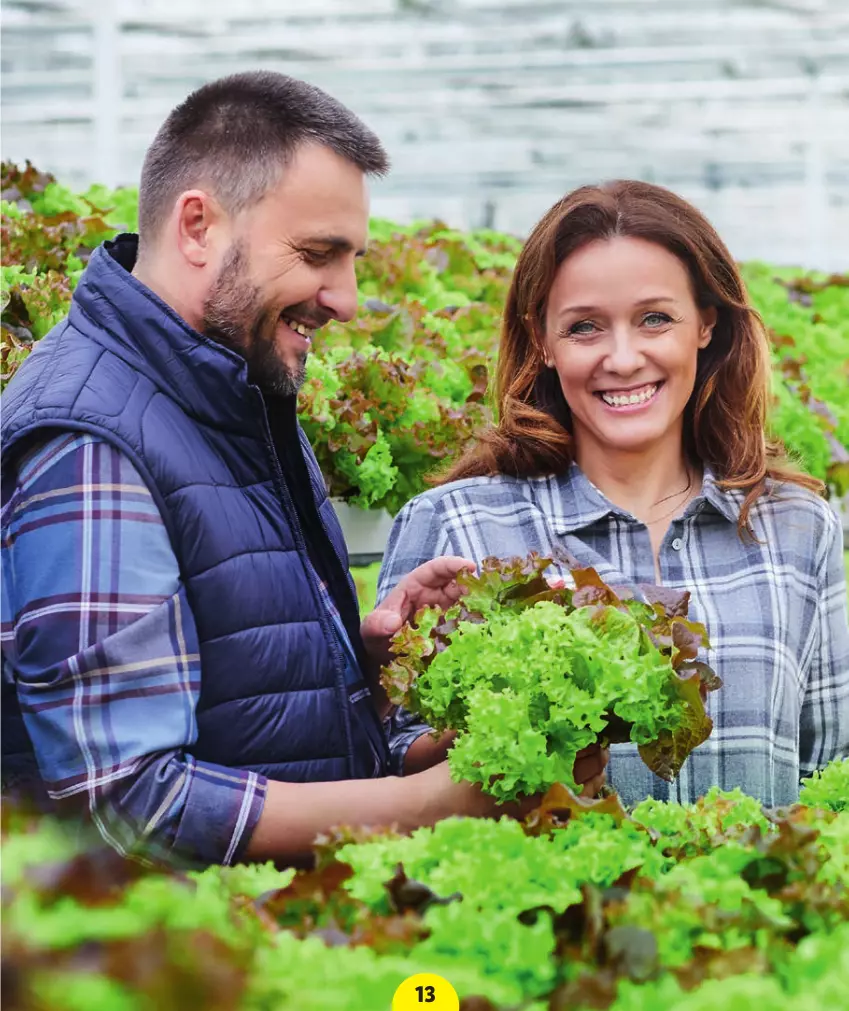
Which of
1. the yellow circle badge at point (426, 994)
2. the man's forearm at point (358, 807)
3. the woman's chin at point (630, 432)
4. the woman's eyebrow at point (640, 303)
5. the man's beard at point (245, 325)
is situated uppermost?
the woman's eyebrow at point (640, 303)

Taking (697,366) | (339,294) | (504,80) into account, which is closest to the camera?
(339,294)

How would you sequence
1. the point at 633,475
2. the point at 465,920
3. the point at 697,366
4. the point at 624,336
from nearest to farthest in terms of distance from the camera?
1. the point at 465,920
2. the point at 624,336
3. the point at 633,475
4. the point at 697,366

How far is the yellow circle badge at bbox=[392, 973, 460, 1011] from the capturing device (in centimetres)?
159

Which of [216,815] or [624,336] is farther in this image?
[624,336]

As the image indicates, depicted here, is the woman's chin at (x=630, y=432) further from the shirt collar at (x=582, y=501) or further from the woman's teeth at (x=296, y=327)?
the woman's teeth at (x=296, y=327)

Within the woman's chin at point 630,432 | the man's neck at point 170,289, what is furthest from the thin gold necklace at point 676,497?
the man's neck at point 170,289

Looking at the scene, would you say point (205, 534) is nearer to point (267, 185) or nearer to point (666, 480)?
point (267, 185)

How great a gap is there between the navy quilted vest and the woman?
28.7 inches

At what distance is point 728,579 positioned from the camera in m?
3.41

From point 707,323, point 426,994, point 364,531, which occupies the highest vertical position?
point 707,323

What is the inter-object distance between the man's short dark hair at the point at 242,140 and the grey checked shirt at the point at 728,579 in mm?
978

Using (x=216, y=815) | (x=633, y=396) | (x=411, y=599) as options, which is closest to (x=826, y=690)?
(x=633, y=396)

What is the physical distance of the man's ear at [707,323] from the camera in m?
Answer: 3.53

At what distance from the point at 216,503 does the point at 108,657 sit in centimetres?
38
